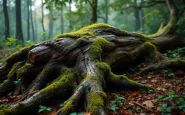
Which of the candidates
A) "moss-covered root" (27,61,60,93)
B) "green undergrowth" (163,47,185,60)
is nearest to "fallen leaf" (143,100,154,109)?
"moss-covered root" (27,61,60,93)

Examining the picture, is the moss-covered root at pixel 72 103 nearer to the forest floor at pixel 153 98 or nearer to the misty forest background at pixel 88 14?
the forest floor at pixel 153 98

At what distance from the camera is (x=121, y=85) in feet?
13.5

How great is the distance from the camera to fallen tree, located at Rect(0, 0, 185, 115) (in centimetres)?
315

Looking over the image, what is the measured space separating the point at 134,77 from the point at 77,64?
2146 millimetres

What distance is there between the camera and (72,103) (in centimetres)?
295

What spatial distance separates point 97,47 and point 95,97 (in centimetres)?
203

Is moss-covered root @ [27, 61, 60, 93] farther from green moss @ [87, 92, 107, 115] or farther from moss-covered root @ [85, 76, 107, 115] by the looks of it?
green moss @ [87, 92, 107, 115]

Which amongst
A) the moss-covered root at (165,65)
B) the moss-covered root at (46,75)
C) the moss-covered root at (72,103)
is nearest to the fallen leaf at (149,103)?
the moss-covered root at (72,103)

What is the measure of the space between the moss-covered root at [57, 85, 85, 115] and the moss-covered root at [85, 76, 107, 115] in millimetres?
135

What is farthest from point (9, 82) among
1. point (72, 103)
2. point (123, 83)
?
point (123, 83)

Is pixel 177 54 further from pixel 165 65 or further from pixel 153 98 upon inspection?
pixel 153 98

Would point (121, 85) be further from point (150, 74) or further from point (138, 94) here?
point (150, 74)

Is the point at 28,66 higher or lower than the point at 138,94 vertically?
higher

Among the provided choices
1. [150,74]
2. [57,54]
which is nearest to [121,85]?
[150,74]
